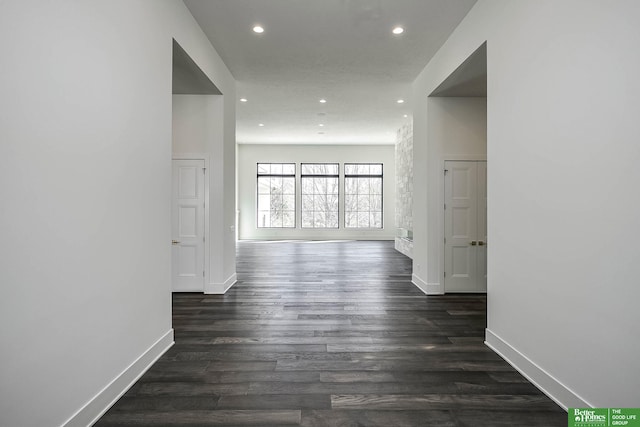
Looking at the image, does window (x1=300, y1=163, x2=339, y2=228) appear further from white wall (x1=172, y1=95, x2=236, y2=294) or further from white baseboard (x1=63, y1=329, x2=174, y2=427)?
white baseboard (x1=63, y1=329, x2=174, y2=427)

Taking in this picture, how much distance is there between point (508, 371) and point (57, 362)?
3027 mm

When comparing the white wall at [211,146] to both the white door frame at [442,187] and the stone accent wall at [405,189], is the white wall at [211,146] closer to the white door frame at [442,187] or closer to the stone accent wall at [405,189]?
the white door frame at [442,187]

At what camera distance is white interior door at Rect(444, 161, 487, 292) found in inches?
191

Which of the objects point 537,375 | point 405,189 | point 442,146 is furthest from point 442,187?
point 405,189

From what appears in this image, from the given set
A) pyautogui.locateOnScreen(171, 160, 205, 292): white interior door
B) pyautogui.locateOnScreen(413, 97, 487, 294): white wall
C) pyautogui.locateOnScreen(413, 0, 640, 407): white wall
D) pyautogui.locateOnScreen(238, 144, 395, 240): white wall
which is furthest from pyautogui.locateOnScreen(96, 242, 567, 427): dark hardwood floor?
pyautogui.locateOnScreen(238, 144, 395, 240): white wall

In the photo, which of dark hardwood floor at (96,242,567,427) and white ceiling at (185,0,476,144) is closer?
dark hardwood floor at (96,242,567,427)

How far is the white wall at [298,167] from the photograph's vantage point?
11.8m

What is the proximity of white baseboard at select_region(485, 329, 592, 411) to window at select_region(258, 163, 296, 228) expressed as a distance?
936cm

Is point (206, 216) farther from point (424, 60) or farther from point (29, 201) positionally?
point (424, 60)

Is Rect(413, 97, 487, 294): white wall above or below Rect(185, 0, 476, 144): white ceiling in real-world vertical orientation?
below

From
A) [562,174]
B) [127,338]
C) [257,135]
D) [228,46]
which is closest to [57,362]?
[127,338]

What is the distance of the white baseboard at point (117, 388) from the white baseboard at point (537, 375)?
293 cm

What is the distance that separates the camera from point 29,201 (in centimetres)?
155

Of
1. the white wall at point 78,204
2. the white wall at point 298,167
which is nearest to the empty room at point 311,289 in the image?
the white wall at point 78,204
